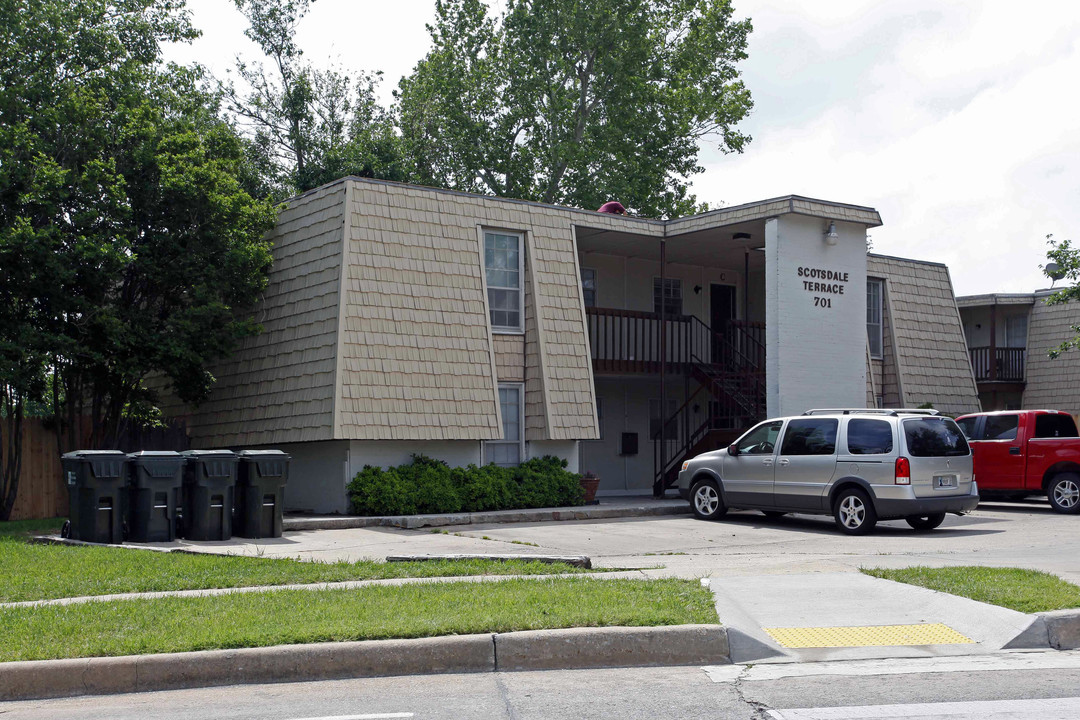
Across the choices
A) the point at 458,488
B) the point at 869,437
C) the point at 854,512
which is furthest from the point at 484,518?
the point at 869,437

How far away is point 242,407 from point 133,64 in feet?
23.1

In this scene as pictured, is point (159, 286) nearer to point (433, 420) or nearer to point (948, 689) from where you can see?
point (433, 420)

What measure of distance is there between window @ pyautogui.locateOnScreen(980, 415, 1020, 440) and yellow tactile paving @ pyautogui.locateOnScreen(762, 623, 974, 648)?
1260 centimetres

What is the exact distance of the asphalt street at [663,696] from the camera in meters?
6.05

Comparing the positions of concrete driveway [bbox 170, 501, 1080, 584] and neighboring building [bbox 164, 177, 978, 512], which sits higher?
neighboring building [bbox 164, 177, 978, 512]

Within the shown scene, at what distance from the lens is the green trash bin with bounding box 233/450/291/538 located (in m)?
14.2

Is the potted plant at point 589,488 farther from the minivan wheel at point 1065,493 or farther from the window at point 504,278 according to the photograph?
the minivan wheel at point 1065,493

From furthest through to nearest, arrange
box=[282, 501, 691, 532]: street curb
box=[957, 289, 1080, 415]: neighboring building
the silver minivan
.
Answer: box=[957, 289, 1080, 415]: neighboring building, box=[282, 501, 691, 532]: street curb, the silver minivan

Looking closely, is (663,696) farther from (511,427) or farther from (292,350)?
(511,427)

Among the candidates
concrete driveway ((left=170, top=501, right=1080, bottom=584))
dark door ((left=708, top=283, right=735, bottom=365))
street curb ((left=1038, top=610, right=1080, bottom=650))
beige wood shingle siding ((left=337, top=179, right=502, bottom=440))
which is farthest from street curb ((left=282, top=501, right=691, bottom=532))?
street curb ((left=1038, top=610, right=1080, bottom=650))

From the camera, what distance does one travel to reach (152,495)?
1355 cm

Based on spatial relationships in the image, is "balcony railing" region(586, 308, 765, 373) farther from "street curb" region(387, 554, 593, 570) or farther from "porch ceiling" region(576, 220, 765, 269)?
"street curb" region(387, 554, 593, 570)

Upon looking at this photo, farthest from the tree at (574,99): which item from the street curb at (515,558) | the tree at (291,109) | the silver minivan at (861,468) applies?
the street curb at (515,558)

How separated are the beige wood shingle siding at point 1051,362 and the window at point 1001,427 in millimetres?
12787
